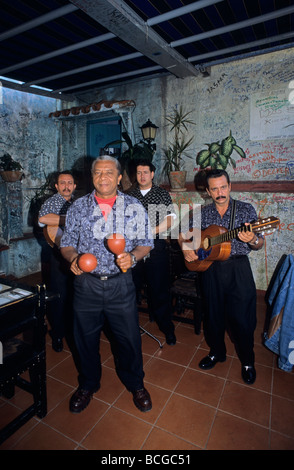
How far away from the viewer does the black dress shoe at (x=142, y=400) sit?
2.62m

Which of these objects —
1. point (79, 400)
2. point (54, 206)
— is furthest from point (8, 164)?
point (79, 400)

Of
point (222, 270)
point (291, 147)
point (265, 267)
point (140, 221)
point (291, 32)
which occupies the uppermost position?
point (291, 32)

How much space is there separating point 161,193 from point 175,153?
254cm

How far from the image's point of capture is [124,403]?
8.97 ft

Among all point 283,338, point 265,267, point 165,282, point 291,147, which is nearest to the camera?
point 283,338

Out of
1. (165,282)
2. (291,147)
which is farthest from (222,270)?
(291,147)

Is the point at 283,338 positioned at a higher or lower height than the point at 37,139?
lower

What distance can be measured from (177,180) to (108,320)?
3.91 meters

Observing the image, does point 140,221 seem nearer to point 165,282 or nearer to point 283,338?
point 165,282

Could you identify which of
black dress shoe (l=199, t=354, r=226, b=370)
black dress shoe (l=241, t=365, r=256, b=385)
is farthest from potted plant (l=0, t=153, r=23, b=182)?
black dress shoe (l=241, t=365, r=256, b=385)

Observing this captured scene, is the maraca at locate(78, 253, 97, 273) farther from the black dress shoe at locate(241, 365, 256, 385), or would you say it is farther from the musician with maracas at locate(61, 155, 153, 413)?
the black dress shoe at locate(241, 365, 256, 385)

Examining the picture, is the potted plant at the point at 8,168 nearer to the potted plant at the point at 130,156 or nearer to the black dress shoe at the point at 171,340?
the potted plant at the point at 130,156

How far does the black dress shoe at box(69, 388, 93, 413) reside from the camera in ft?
8.58

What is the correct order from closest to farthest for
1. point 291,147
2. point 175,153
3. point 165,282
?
point 165,282, point 291,147, point 175,153
